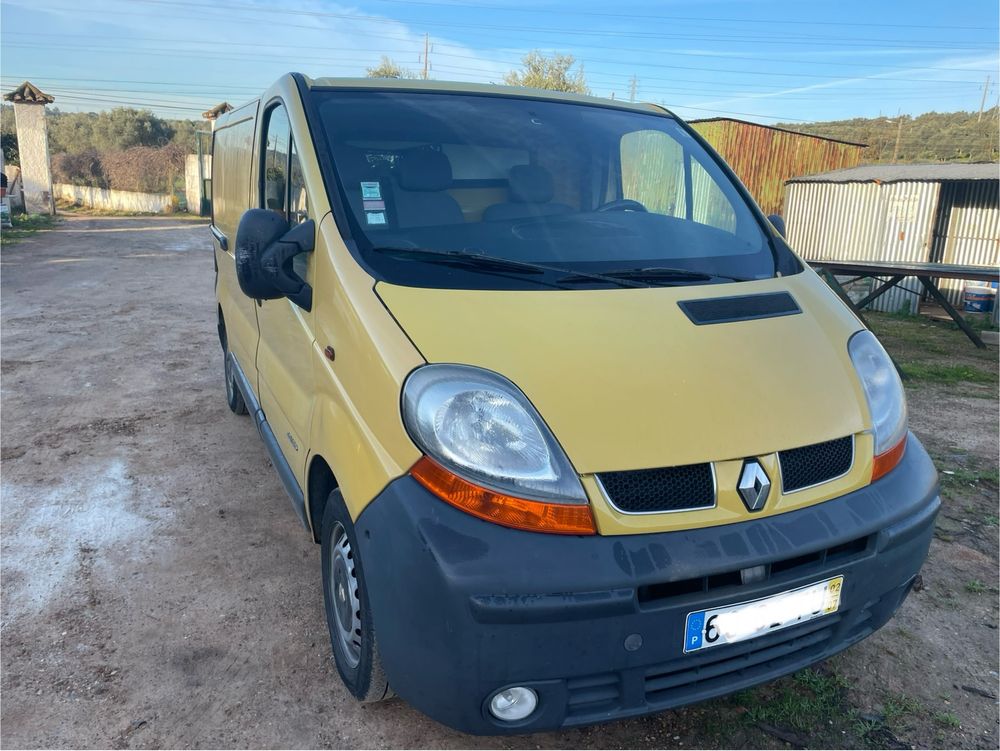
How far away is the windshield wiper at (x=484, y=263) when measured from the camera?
222 centimetres

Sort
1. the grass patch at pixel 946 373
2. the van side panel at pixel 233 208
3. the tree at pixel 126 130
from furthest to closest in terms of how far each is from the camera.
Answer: the tree at pixel 126 130
the grass patch at pixel 946 373
the van side panel at pixel 233 208

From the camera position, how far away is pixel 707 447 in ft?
5.91

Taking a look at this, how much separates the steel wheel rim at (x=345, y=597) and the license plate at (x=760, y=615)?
978 millimetres

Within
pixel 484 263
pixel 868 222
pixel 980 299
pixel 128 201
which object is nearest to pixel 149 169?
pixel 128 201

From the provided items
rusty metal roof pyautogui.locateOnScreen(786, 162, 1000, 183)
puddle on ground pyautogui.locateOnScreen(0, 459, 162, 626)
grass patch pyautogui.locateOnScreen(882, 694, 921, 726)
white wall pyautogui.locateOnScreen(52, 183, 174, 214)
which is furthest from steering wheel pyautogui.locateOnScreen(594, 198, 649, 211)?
white wall pyautogui.locateOnScreen(52, 183, 174, 214)

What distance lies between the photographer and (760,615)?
1786 millimetres

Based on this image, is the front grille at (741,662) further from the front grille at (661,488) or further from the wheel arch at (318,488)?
the wheel arch at (318,488)

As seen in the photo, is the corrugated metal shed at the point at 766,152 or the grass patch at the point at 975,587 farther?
the corrugated metal shed at the point at 766,152

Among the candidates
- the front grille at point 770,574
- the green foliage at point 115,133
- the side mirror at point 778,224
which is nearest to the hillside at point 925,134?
the side mirror at point 778,224

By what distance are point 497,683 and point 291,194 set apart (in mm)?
1943

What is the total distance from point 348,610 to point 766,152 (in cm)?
1771

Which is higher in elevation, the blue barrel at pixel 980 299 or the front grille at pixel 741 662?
the front grille at pixel 741 662

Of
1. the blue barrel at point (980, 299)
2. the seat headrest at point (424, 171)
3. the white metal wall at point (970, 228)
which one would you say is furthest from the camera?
the white metal wall at point (970, 228)

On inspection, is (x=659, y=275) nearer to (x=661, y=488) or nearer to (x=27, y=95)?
(x=661, y=488)
